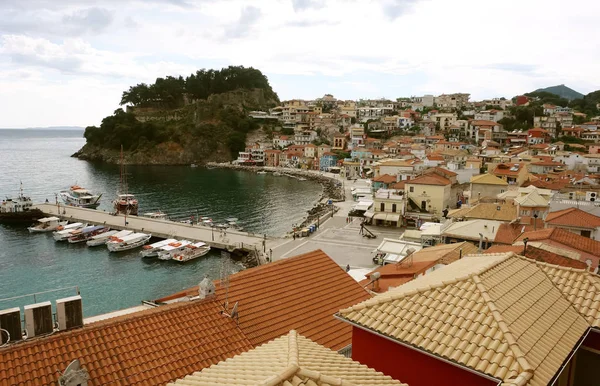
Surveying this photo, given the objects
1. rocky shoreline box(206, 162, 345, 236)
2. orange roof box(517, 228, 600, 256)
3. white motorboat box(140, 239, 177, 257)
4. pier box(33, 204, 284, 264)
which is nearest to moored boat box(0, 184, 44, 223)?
pier box(33, 204, 284, 264)

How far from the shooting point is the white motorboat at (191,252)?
32.1 meters

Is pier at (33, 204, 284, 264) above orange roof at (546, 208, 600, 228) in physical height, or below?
below

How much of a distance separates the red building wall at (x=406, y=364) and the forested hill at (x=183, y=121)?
3844 inches

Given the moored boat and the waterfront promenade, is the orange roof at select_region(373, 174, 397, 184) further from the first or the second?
the moored boat

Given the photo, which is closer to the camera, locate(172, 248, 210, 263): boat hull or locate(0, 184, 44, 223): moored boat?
locate(172, 248, 210, 263): boat hull

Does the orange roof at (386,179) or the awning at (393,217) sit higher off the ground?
the orange roof at (386,179)

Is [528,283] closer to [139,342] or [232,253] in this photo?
[139,342]

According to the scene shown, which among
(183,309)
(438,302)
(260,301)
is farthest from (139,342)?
(438,302)

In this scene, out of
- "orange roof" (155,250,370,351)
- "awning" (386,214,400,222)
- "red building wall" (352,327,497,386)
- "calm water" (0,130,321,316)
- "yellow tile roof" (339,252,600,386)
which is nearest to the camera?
"yellow tile roof" (339,252,600,386)

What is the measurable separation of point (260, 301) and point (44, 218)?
41.2 meters

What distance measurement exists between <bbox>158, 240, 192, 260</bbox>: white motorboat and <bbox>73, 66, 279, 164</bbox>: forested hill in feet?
227

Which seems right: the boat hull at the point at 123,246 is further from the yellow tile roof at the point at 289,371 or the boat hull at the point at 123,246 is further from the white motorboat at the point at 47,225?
the yellow tile roof at the point at 289,371

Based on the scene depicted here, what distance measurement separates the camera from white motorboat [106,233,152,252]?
34.2m

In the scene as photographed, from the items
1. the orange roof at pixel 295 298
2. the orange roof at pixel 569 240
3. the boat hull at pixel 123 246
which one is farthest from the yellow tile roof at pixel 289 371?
the boat hull at pixel 123 246
